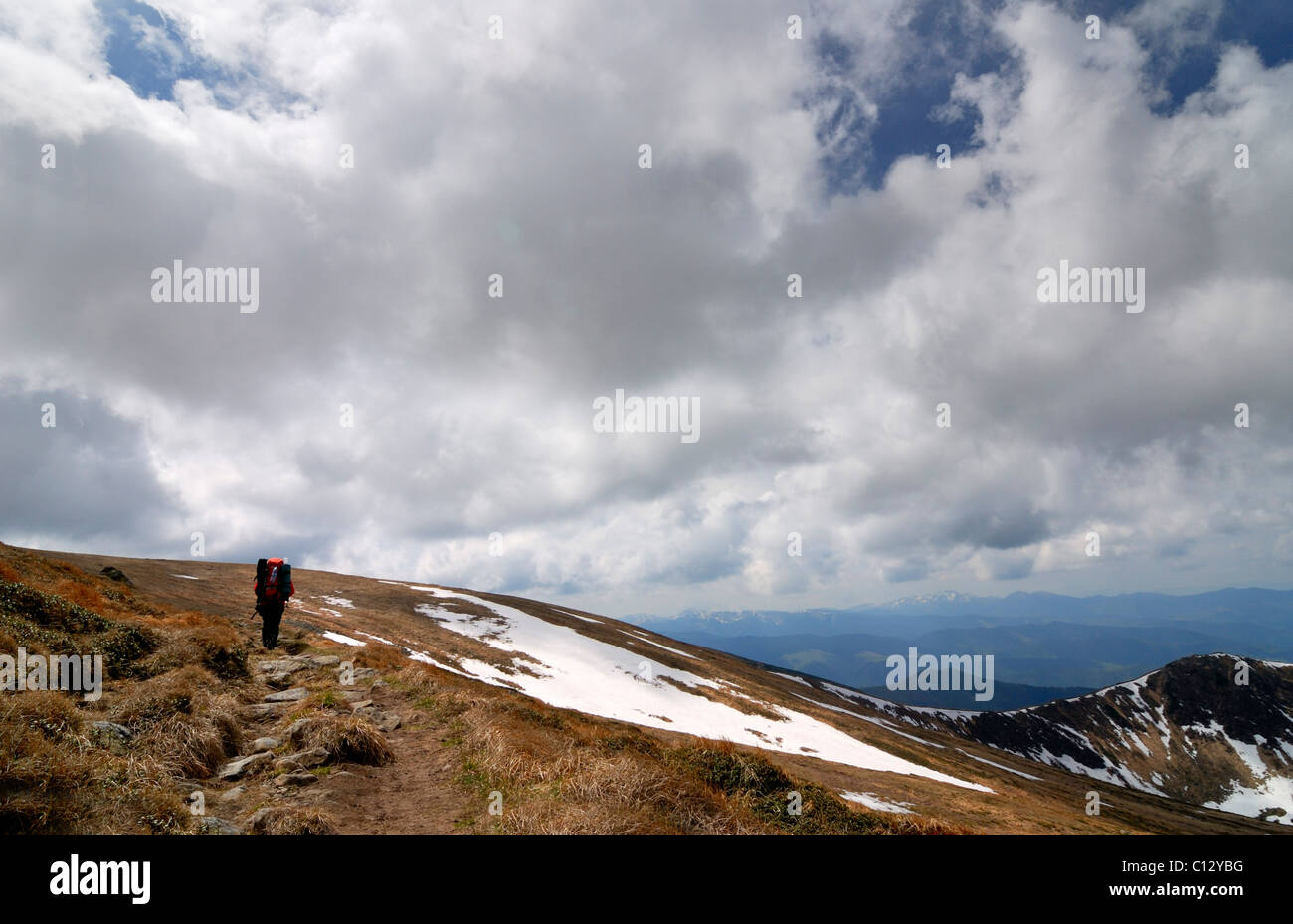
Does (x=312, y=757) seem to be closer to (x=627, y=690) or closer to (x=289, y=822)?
(x=289, y=822)

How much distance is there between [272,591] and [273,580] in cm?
49

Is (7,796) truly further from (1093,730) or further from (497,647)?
(1093,730)

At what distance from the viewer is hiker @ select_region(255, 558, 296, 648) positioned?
66.9 ft

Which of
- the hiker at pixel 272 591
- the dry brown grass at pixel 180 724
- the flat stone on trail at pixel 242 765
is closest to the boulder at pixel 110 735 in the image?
the dry brown grass at pixel 180 724

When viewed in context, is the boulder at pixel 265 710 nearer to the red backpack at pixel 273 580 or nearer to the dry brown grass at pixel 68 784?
the dry brown grass at pixel 68 784

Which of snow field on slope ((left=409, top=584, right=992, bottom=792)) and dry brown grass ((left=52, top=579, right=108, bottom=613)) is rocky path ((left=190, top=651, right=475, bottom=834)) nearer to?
dry brown grass ((left=52, top=579, right=108, bottom=613))

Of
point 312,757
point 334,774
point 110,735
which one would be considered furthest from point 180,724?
point 334,774

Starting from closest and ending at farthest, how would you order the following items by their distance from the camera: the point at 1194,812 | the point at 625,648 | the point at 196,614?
1. the point at 196,614
2. the point at 625,648
3. the point at 1194,812

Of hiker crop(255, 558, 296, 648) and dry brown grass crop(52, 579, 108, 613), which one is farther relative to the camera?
hiker crop(255, 558, 296, 648)

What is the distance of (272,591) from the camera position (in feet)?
68.4

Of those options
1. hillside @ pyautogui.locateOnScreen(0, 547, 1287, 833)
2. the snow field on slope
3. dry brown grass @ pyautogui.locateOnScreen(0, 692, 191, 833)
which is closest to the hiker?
hillside @ pyautogui.locateOnScreen(0, 547, 1287, 833)
